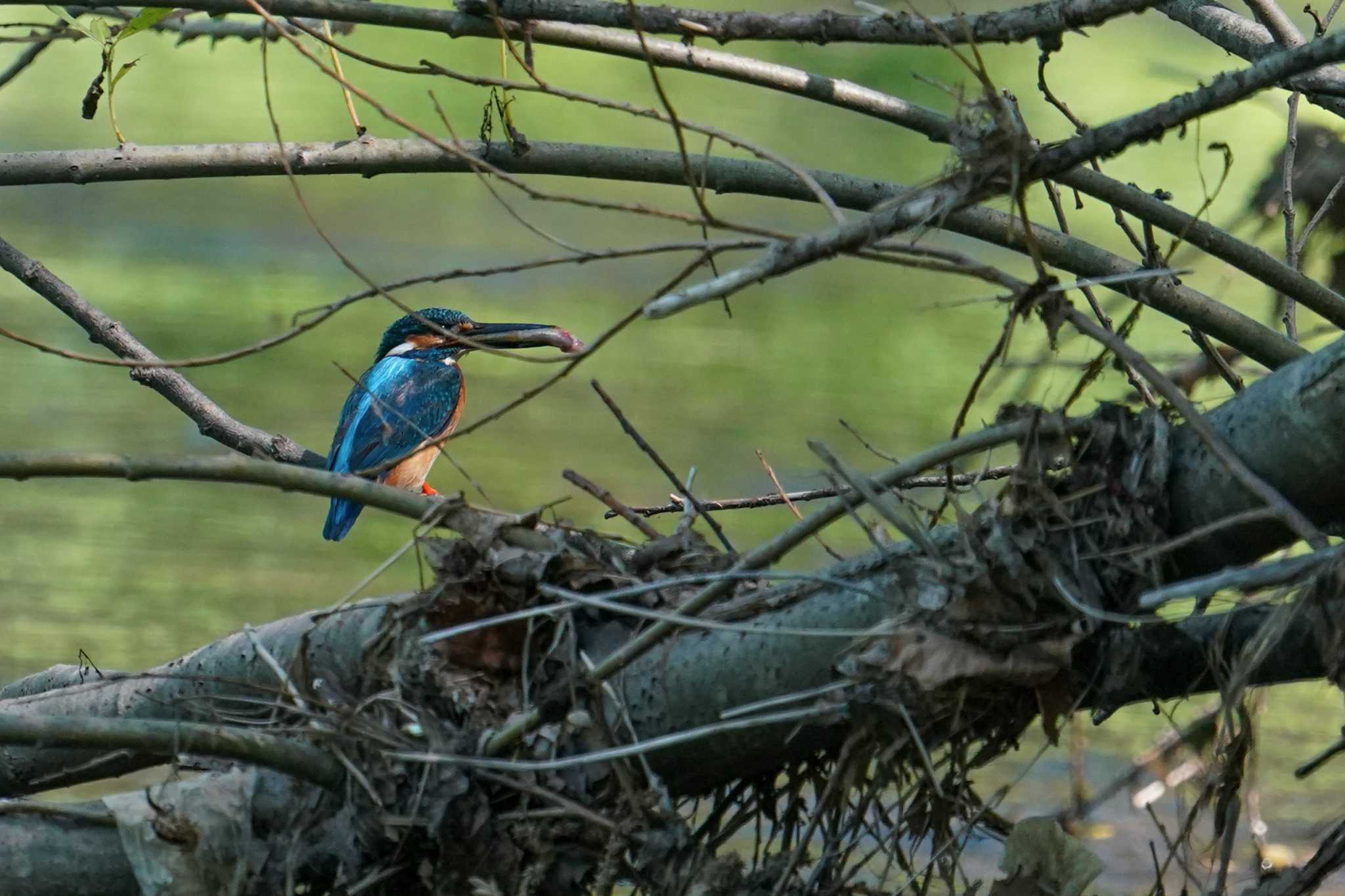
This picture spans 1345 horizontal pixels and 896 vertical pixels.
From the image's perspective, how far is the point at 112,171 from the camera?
2.13 meters

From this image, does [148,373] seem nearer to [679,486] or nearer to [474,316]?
[679,486]

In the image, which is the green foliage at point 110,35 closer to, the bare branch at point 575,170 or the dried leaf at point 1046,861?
the bare branch at point 575,170

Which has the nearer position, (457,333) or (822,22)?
(822,22)

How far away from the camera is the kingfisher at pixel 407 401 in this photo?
4176 mm

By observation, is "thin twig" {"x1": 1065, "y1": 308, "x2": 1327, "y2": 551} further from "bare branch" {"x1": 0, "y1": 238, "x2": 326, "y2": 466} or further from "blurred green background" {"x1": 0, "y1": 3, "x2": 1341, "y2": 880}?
"blurred green background" {"x1": 0, "y1": 3, "x2": 1341, "y2": 880}

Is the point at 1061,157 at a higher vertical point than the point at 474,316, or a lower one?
higher

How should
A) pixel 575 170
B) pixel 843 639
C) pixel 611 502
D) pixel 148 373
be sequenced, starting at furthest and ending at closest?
pixel 148 373, pixel 575 170, pixel 611 502, pixel 843 639

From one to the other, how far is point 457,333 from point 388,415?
6.77 ft

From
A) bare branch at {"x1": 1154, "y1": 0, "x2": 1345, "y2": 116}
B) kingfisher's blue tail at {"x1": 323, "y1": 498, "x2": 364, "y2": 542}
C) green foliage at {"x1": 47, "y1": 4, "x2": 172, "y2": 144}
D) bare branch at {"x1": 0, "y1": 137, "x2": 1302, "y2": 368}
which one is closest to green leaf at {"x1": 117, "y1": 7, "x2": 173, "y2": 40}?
green foliage at {"x1": 47, "y1": 4, "x2": 172, "y2": 144}

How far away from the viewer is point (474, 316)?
782 centimetres

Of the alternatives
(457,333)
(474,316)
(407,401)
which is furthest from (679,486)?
(474,316)

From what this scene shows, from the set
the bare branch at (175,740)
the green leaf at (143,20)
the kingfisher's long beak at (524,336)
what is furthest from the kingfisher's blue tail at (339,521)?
the bare branch at (175,740)

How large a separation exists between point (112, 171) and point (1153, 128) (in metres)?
1.38

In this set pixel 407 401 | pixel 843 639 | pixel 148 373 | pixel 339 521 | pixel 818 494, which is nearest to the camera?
pixel 843 639
